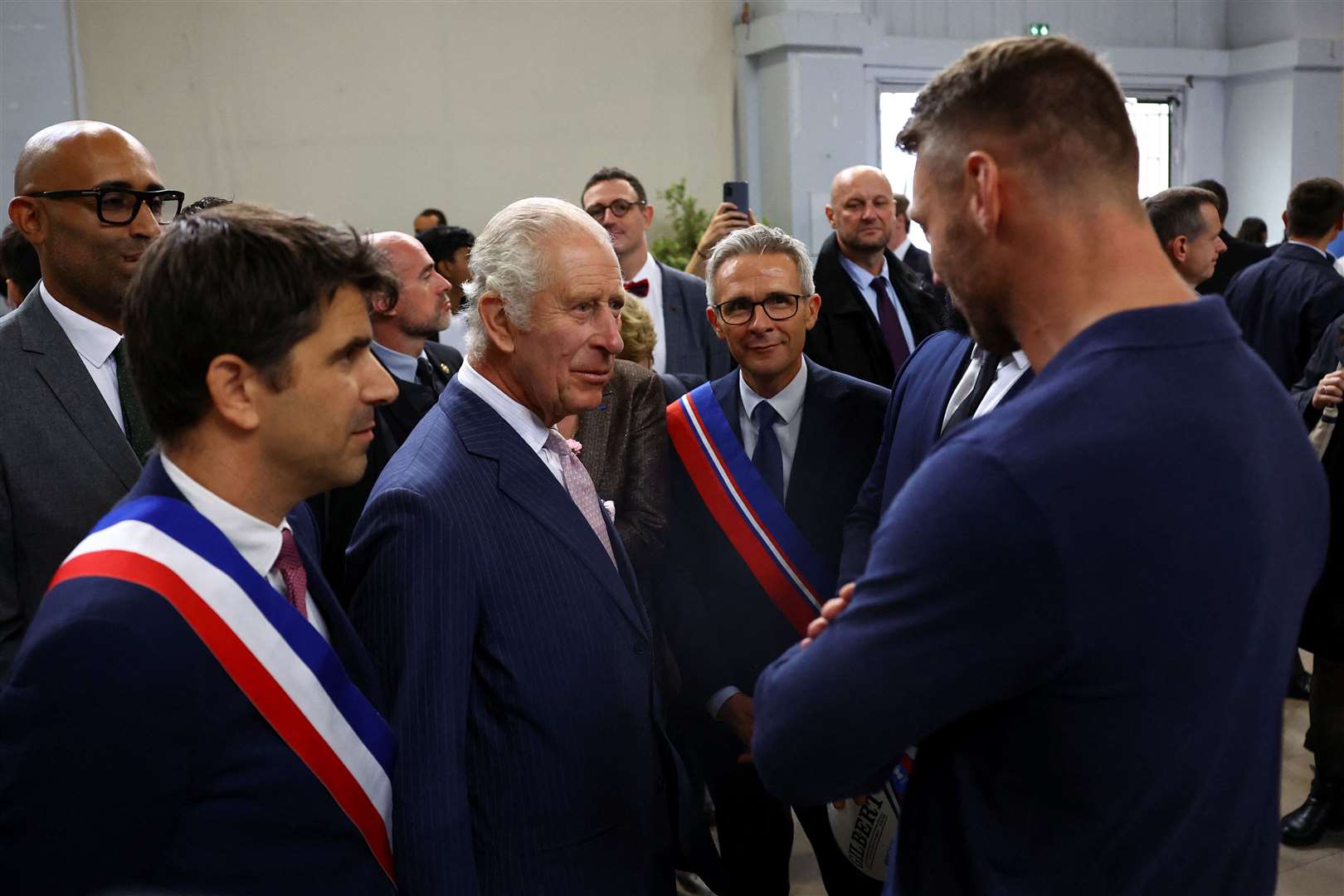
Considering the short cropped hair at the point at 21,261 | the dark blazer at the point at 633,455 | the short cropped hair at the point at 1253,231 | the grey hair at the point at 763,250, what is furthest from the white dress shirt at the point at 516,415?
the short cropped hair at the point at 1253,231

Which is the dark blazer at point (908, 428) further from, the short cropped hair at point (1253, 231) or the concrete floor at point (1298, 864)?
the short cropped hair at point (1253, 231)

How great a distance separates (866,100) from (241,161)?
167 inches

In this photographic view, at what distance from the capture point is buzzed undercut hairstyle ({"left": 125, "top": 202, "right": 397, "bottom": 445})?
1176 millimetres

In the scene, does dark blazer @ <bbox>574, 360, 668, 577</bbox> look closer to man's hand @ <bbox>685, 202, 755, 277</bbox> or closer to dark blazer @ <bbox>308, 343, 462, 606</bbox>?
dark blazer @ <bbox>308, 343, 462, 606</bbox>

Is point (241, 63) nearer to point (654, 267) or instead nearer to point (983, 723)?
point (654, 267)

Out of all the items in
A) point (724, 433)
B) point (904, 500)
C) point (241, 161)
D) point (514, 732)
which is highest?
point (241, 161)

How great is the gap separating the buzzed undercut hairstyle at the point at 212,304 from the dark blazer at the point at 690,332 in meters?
2.73

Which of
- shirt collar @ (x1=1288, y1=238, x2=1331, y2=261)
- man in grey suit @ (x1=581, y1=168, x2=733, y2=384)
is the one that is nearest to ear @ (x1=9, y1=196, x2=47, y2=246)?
Answer: man in grey suit @ (x1=581, y1=168, x2=733, y2=384)

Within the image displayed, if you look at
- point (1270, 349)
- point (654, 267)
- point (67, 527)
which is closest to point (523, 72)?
point (654, 267)

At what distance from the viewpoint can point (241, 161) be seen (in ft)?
23.6

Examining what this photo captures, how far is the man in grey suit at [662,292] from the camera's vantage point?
394 cm

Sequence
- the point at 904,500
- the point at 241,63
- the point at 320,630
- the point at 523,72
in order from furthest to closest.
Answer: the point at 523,72 < the point at 241,63 < the point at 320,630 < the point at 904,500

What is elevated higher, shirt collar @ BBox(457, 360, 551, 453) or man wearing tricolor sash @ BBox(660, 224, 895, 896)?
shirt collar @ BBox(457, 360, 551, 453)

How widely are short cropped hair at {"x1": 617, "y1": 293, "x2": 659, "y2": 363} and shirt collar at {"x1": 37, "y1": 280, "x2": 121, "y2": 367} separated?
1409 mm
